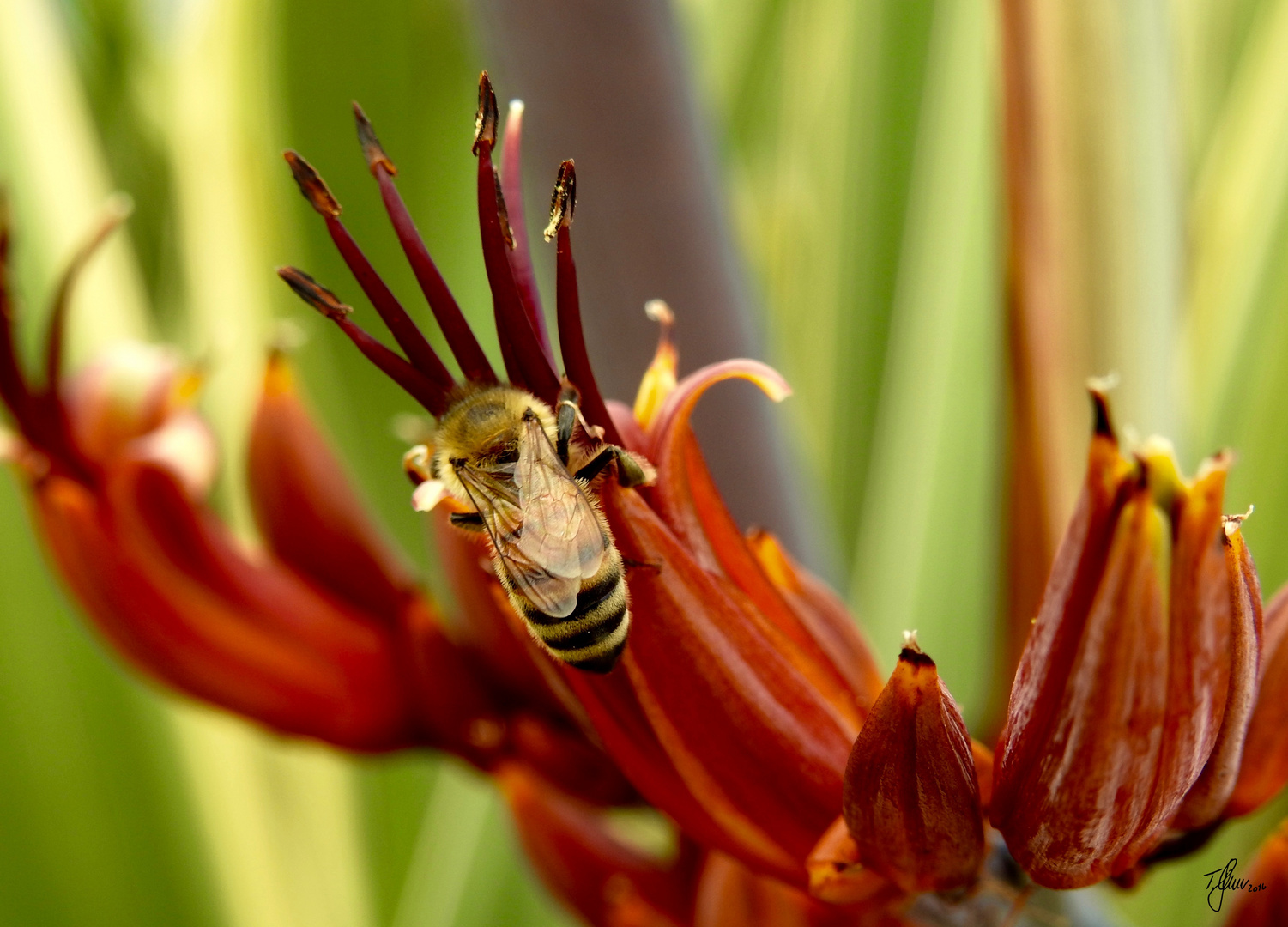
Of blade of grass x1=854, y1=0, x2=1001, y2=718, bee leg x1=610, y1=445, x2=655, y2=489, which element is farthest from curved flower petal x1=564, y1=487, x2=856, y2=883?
blade of grass x1=854, y1=0, x2=1001, y2=718

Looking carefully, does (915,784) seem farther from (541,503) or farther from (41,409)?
(41,409)

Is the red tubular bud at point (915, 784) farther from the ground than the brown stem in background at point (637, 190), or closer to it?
closer to it

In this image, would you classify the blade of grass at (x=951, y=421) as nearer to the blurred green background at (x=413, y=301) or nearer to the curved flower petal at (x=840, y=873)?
the blurred green background at (x=413, y=301)

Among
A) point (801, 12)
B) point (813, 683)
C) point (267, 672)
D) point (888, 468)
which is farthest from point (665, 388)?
point (801, 12)

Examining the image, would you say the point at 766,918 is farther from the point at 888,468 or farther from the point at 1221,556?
the point at 888,468

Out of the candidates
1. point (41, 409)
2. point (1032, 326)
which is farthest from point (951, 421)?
point (41, 409)

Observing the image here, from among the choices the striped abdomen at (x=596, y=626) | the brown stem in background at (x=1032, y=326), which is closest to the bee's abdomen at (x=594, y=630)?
the striped abdomen at (x=596, y=626)

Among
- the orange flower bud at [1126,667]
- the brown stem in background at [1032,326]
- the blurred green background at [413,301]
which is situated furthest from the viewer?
the blurred green background at [413,301]
